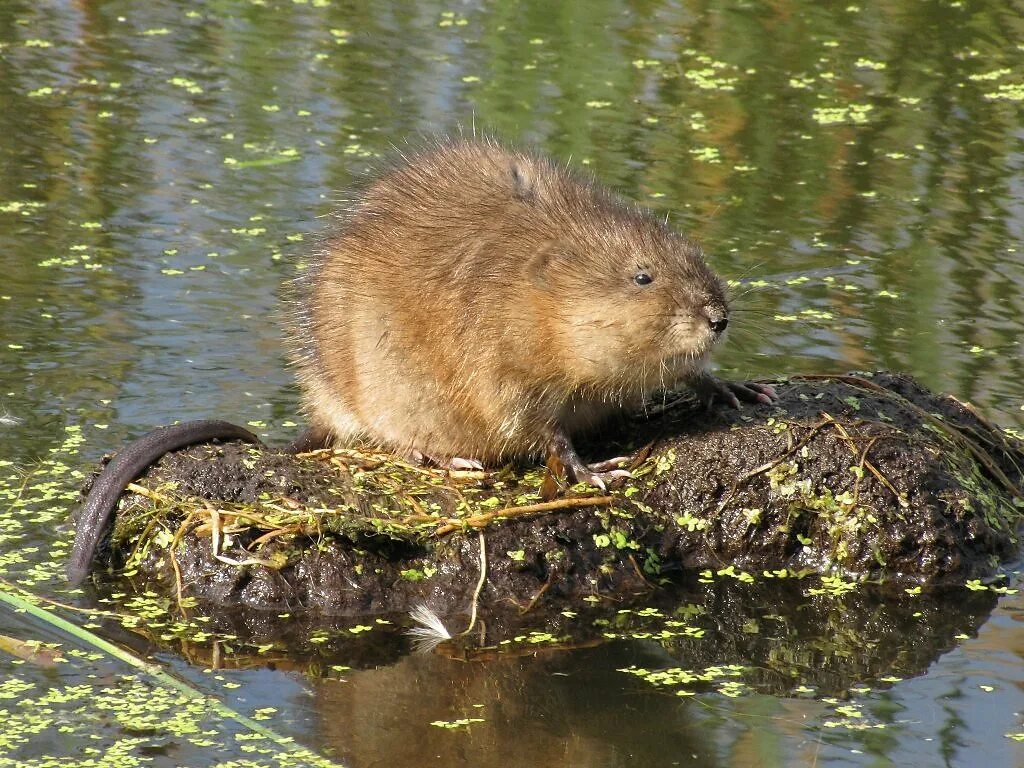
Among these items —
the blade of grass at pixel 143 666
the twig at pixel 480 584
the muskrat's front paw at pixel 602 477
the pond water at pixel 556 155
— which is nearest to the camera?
the blade of grass at pixel 143 666

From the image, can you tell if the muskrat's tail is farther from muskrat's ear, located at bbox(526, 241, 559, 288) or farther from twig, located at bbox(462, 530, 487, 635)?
muskrat's ear, located at bbox(526, 241, 559, 288)

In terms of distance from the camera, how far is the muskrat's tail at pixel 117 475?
4.99 meters

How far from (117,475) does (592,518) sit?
5.11 feet

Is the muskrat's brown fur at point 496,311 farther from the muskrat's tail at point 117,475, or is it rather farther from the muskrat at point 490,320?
the muskrat's tail at point 117,475

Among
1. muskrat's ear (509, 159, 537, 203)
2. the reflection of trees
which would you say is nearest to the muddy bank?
the reflection of trees

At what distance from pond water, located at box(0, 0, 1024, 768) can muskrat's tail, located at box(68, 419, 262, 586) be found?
123 millimetres

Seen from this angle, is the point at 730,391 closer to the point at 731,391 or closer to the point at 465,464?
the point at 731,391

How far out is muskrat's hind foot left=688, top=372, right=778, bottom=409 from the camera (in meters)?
5.29

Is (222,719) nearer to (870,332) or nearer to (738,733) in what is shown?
(738,733)

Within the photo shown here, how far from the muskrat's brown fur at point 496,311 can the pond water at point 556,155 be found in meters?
0.66

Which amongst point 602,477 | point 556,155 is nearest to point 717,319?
point 602,477

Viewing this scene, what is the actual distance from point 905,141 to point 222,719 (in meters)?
6.53

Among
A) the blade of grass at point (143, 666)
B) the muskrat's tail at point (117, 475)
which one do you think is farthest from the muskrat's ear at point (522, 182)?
the blade of grass at point (143, 666)

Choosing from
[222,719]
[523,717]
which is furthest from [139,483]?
[523,717]
